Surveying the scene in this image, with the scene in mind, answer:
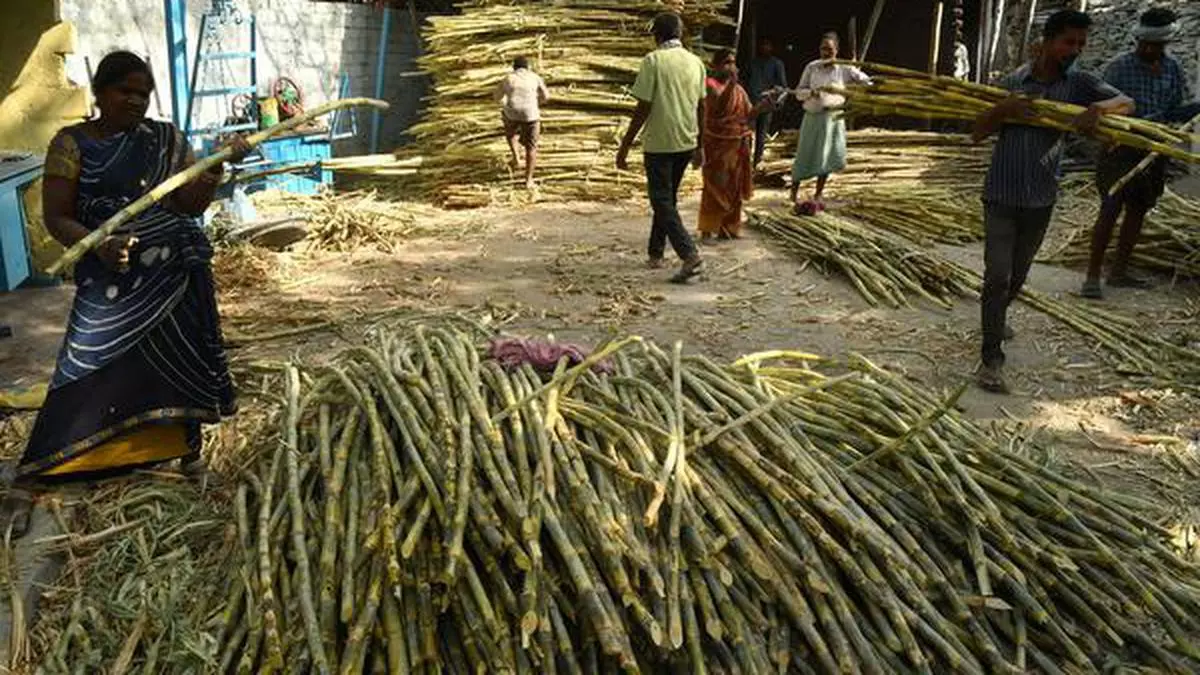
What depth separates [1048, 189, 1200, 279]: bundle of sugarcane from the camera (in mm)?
6004

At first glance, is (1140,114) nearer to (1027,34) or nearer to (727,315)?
(727,315)

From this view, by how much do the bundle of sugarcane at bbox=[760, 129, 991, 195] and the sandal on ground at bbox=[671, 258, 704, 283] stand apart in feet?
11.4

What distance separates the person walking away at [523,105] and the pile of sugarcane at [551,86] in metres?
0.34

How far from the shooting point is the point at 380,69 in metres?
12.4

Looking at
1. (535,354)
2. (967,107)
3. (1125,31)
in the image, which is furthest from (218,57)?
(1125,31)

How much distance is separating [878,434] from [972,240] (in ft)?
17.8

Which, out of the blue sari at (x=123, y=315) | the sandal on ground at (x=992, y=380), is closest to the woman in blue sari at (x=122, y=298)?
the blue sari at (x=123, y=315)

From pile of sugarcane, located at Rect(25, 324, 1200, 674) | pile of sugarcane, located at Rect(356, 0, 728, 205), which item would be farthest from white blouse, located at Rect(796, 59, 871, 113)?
pile of sugarcane, located at Rect(25, 324, 1200, 674)

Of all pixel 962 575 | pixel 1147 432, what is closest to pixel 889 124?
pixel 1147 432

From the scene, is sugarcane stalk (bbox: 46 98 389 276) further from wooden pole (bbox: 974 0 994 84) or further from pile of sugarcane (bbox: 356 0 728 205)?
wooden pole (bbox: 974 0 994 84)

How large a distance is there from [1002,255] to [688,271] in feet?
7.81

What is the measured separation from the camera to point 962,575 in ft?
7.45

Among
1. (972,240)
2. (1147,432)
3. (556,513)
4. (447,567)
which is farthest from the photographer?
(972,240)

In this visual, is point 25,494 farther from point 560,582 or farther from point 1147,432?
point 1147,432
